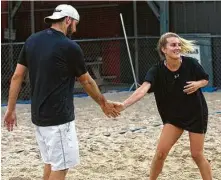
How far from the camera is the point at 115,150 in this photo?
717 cm

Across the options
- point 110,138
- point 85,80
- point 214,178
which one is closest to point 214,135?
point 110,138

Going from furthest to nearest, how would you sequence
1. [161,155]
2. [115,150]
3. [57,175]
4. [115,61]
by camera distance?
1. [115,61]
2. [115,150]
3. [161,155]
4. [57,175]

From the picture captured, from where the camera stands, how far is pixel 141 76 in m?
16.4

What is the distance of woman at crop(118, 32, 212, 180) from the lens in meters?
4.91

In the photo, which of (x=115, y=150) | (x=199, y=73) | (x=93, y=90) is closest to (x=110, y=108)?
(x=93, y=90)

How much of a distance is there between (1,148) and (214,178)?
10.7 feet

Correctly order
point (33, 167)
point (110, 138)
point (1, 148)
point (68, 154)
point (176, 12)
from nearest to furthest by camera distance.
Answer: point (68, 154)
point (33, 167)
point (1, 148)
point (110, 138)
point (176, 12)

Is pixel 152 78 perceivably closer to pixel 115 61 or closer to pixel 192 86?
pixel 192 86

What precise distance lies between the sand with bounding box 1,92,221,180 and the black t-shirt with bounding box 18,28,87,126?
1.75 meters

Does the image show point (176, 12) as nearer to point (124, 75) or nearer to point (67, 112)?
point (124, 75)

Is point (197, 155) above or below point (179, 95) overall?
below

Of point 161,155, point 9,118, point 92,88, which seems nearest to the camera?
point 92,88

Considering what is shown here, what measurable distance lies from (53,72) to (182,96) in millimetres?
1371

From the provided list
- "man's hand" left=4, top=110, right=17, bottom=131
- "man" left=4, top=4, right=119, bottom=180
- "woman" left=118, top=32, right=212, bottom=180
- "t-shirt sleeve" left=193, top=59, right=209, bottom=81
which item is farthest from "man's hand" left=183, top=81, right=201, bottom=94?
"man's hand" left=4, top=110, right=17, bottom=131
